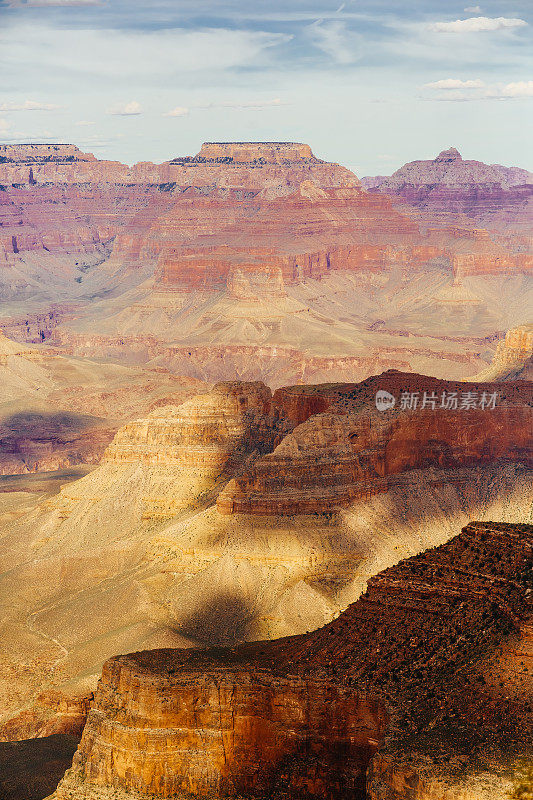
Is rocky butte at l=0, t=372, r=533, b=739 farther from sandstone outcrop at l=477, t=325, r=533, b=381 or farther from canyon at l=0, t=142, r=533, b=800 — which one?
sandstone outcrop at l=477, t=325, r=533, b=381

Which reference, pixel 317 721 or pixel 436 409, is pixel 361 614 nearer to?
pixel 317 721

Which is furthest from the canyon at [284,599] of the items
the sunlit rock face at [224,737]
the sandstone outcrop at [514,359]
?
the sandstone outcrop at [514,359]

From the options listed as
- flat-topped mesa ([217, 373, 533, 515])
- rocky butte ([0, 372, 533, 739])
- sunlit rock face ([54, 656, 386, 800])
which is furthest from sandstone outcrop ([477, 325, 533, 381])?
sunlit rock face ([54, 656, 386, 800])

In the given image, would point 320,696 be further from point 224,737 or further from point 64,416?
point 64,416

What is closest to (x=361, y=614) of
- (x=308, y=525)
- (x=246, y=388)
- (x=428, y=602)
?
(x=428, y=602)

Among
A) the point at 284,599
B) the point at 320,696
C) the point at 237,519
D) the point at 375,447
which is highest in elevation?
the point at 320,696

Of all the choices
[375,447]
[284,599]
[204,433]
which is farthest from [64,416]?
[284,599]
